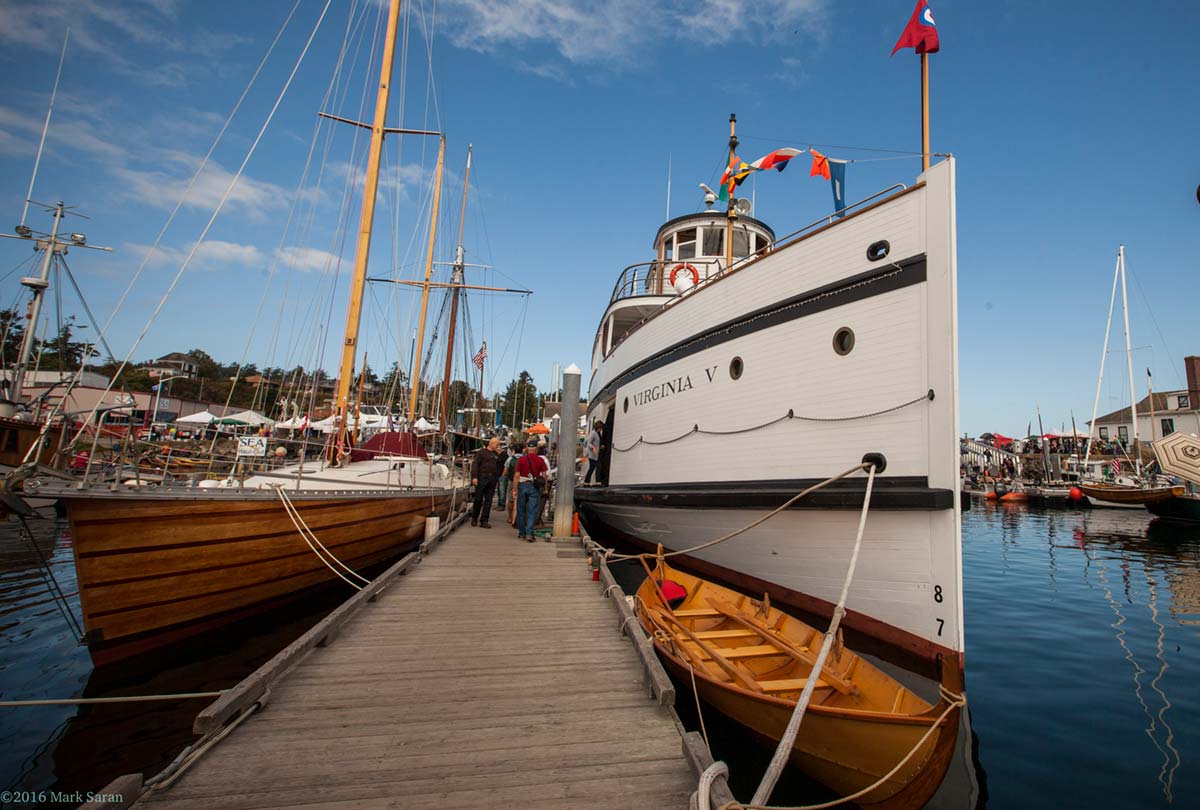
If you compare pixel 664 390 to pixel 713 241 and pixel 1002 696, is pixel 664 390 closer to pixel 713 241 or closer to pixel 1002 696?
pixel 1002 696

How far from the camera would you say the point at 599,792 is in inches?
98.2

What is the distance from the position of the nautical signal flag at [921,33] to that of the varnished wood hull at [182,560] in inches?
327

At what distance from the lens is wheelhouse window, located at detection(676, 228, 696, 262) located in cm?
1210

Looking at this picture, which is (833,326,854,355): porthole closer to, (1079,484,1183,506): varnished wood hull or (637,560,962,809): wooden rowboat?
(637,560,962,809): wooden rowboat

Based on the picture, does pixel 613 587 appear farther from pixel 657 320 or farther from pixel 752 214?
pixel 752 214

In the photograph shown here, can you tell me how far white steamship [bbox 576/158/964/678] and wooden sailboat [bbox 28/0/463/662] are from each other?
4.21m

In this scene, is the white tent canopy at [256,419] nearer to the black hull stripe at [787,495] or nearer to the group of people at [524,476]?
the group of people at [524,476]

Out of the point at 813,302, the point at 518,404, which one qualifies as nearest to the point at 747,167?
the point at 813,302

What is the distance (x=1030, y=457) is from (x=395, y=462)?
5001cm

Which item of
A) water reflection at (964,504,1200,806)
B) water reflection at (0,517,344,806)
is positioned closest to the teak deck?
water reflection at (0,517,344,806)

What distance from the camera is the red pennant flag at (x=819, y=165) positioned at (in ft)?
23.6

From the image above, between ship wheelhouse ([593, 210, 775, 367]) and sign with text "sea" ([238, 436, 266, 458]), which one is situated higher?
ship wheelhouse ([593, 210, 775, 367])

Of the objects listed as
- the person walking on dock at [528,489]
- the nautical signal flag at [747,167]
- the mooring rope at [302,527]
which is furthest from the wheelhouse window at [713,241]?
the mooring rope at [302,527]

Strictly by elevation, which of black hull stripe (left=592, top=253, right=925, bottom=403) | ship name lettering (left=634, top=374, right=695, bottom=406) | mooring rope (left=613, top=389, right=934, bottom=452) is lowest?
mooring rope (left=613, top=389, right=934, bottom=452)
